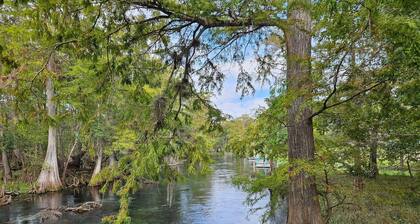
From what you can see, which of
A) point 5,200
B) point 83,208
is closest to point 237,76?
point 83,208

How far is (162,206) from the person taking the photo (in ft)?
47.4

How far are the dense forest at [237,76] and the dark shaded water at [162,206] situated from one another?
5.70 m

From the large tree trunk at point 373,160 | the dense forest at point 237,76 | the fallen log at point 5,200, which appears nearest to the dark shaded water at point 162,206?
the fallen log at point 5,200

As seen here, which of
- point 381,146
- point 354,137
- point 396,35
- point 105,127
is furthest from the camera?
point 105,127

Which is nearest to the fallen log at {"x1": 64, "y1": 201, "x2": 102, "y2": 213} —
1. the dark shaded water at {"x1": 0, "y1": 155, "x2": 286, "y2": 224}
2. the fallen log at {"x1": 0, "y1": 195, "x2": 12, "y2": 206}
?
the dark shaded water at {"x1": 0, "y1": 155, "x2": 286, "y2": 224}

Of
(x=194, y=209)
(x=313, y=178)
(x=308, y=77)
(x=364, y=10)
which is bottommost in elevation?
(x=194, y=209)

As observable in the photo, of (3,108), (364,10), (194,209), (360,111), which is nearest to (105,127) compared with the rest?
(3,108)

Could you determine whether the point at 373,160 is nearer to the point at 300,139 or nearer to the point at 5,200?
the point at 300,139

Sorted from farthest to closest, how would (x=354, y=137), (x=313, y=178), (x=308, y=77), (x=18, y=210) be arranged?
(x=18, y=210) < (x=354, y=137) < (x=313, y=178) < (x=308, y=77)

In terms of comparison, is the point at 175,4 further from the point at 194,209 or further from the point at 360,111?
the point at 194,209

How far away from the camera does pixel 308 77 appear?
134 inches

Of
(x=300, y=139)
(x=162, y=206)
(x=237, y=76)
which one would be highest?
(x=237, y=76)

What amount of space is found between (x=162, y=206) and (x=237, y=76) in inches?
414

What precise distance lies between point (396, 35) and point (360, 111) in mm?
2666
